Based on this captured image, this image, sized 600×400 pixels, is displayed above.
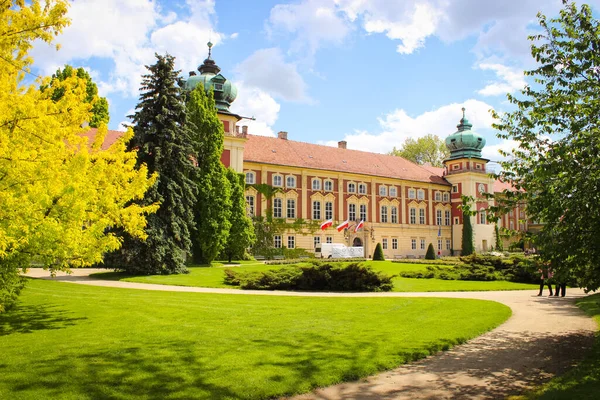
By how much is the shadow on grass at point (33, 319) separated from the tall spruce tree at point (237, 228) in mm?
21525

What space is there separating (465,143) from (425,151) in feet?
49.3

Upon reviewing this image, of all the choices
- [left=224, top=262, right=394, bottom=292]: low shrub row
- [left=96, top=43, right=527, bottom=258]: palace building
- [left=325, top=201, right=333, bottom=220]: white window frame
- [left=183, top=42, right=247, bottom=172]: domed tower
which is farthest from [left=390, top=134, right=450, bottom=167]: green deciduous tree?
[left=224, top=262, right=394, bottom=292]: low shrub row

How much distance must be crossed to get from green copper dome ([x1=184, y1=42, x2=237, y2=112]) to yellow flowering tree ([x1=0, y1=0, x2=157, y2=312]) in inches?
1239

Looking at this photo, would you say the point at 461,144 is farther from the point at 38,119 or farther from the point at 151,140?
the point at 38,119

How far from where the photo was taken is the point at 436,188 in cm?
5666

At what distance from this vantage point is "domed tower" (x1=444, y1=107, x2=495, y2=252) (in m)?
56.3

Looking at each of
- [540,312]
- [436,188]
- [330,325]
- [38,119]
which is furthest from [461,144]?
[38,119]

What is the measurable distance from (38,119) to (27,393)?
388cm

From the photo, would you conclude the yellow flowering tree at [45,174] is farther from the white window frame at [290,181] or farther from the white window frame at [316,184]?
the white window frame at [316,184]

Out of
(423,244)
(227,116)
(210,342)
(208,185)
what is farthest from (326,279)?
(423,244)

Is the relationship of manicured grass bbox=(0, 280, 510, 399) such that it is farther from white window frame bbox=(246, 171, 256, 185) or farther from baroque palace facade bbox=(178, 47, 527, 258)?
white window frame bbox=(246, 171, 256, 185)

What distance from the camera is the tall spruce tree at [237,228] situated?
112ft

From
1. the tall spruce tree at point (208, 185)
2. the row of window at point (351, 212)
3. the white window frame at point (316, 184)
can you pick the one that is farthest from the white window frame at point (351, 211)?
the tall spruce tree at point (208, 185)

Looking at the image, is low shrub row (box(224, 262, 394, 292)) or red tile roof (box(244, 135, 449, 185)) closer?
low shrub row (box(224, 262, 394, 292))
